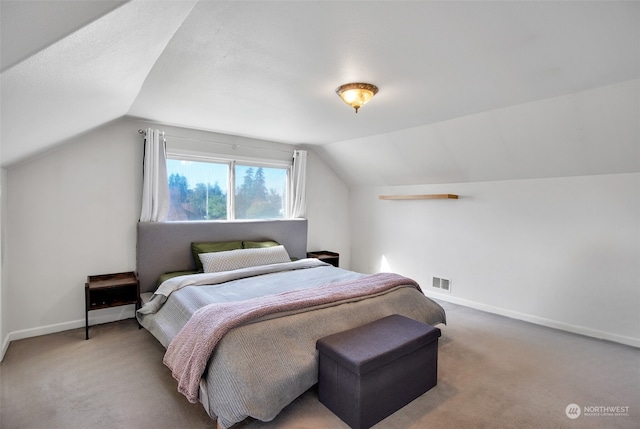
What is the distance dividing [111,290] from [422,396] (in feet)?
10.5

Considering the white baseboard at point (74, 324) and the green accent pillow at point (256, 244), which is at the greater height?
the green accent pillow at point (256, 244)

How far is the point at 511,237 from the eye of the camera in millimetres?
3787

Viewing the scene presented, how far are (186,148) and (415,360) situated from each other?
136 inches

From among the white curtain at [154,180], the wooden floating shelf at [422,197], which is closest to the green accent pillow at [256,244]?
the white curtain at [154,180]

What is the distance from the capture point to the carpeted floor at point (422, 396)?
6.45 ft

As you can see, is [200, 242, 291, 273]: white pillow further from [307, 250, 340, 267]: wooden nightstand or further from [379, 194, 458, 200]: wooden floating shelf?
[379, 194, 458, 200]: wooden floating shelf

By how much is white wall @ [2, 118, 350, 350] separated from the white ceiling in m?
0.53

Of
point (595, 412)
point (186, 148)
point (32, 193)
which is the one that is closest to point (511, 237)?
point (595, 412)

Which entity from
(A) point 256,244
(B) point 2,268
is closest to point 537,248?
(A) point 256,244

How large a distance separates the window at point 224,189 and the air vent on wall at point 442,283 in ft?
7.99

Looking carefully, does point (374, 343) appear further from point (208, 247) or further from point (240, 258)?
point (208, 247)

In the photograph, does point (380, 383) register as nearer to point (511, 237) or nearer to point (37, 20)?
point (37, 20)

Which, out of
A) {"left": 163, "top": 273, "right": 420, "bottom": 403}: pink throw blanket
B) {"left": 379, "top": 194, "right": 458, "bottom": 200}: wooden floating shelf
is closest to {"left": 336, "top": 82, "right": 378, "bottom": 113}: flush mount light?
{"left": 163, "top": 273, "right": 420, "bottom": 403}: pink throw blanket

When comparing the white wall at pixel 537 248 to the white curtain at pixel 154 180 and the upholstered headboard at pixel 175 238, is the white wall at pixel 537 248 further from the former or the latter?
the white curtain at pixel 154 180
